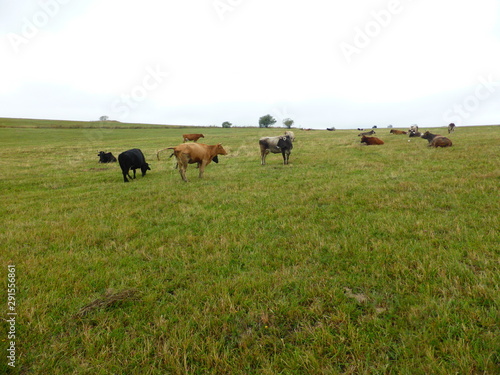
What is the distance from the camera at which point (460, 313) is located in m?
2.49

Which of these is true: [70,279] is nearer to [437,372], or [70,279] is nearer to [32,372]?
[32,372]

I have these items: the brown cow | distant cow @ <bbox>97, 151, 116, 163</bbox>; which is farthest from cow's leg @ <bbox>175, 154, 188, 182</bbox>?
the brown cow


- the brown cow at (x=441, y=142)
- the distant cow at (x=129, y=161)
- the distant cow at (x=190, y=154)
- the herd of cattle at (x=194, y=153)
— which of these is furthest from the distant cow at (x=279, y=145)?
the brown cow at (x=441, y=142)

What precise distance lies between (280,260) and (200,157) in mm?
8325

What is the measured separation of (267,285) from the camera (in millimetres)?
3209

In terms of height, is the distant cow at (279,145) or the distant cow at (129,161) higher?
the distant cow at (279,145)

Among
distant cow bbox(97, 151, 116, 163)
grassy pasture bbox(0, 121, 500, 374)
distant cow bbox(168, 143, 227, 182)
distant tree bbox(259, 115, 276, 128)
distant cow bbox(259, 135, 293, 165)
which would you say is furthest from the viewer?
distant tree bbox(259, 115, 276, 128)

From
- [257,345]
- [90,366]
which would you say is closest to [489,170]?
[257,345]

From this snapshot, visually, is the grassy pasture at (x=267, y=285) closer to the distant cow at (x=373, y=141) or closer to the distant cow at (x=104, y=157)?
the distant cow at (x=104, y=157)

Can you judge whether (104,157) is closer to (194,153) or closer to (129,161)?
(129,161)

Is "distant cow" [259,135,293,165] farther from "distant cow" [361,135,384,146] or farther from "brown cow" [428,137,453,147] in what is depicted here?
"distant cow" [361,135,384,146]

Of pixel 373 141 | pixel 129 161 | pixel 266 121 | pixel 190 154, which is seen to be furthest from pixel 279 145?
pixel 266 121

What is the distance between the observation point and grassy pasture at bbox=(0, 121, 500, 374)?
7.22ft

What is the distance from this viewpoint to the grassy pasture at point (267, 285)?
2201 millimetres
